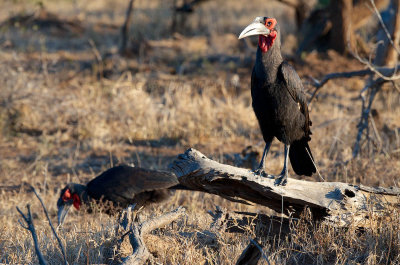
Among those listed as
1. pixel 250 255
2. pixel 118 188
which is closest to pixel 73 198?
pixel 118 188

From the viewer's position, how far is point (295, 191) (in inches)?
160

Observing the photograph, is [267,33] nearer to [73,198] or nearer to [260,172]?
[260,172]

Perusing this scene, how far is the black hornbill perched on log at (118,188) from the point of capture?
18.9ft

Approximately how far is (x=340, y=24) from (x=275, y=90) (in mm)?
6936

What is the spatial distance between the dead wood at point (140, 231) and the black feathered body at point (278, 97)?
106 cm

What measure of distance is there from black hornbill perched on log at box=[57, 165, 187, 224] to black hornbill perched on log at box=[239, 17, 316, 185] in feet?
5.47

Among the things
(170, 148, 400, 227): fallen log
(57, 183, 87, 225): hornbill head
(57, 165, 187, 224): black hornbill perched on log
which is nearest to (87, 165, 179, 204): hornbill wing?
(57, 165, 187, 224): black hornbill perched on log

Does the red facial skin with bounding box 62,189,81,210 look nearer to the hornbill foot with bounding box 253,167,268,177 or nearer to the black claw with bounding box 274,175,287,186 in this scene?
the hornbill foot with bounding box 253,167,268,177

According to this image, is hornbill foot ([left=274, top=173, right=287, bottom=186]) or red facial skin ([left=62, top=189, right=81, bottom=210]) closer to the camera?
hornbill foot ([left=274, top=173, right=287, bottom=186])

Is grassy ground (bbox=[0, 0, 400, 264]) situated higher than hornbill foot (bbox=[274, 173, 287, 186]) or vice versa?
hornbill foot (bbox=[274, 173, 287, 186])

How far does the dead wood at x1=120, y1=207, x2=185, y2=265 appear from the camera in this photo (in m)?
3.32

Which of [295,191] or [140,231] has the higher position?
→ [295,191]

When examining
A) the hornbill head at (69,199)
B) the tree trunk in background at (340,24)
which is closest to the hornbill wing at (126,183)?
the hornbill head at (69,199)

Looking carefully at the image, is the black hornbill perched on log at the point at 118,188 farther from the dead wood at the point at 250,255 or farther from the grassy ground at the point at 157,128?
the dead wood at the point at 250,255
